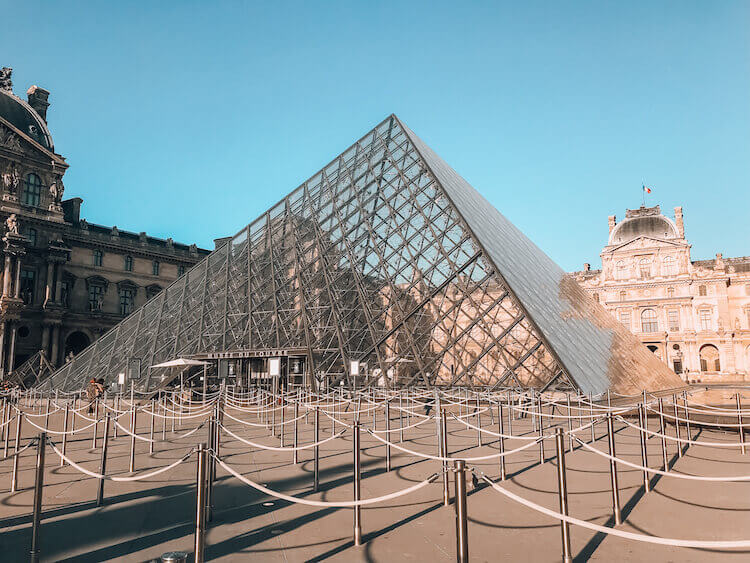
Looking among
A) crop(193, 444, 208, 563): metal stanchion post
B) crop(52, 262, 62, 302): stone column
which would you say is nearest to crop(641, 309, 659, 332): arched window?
crop(52, 262, 62, 302): stone column

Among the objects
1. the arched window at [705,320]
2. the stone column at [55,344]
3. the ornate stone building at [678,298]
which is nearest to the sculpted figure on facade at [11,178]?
the stone column at [55,344]

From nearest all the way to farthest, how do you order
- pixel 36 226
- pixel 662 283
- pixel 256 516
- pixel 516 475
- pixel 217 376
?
1. pixel 256 516
2. pixel 516 475
3. pixel 217 376
4. pixel 36 226
5. pixel 662 283

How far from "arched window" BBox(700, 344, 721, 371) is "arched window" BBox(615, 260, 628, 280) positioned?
37.9ft

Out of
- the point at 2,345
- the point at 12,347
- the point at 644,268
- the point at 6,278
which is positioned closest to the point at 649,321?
the point at 644,268

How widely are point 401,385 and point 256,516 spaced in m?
12.9

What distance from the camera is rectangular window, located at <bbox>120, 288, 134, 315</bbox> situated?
5003 cm

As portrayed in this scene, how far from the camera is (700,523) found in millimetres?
5367

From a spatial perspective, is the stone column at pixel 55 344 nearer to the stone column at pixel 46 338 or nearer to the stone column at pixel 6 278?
the stone column at pixel 46 338

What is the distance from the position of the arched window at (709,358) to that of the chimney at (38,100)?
237 feet

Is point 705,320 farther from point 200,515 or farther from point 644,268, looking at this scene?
point 200,515

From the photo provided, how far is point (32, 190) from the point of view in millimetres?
43594

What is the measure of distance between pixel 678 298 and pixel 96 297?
6120cm

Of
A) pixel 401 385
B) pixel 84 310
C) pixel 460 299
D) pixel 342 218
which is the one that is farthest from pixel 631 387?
pixel 84 310

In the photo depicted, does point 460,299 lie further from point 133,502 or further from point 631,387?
point 133,502
